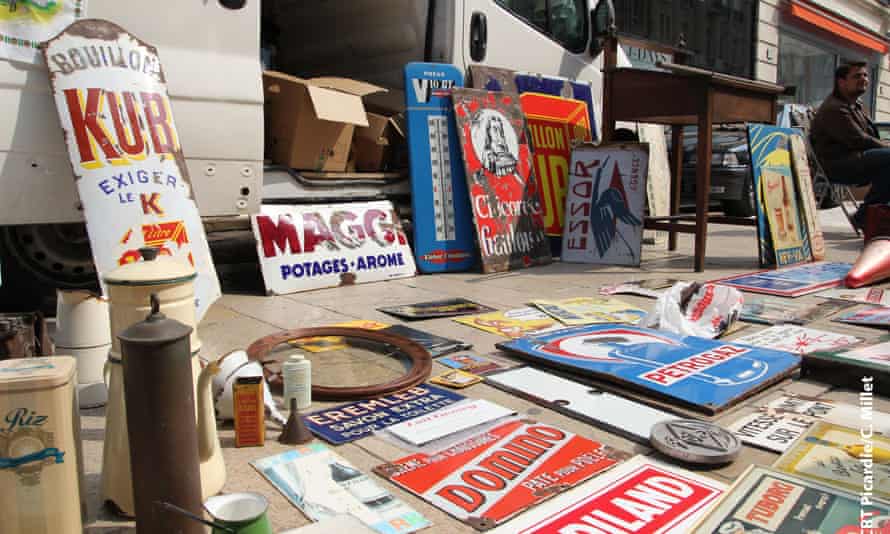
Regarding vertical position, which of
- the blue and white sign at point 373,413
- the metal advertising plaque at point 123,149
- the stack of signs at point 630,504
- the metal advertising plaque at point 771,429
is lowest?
the stack of signs at point 630,504

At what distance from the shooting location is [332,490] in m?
1.47

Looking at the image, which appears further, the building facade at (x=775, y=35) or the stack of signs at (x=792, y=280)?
the building facade at (x=775, y=35)

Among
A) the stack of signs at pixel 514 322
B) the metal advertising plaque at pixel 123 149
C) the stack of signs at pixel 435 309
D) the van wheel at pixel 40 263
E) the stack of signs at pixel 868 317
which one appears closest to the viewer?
the metal advertising plaque at pixel 123 149

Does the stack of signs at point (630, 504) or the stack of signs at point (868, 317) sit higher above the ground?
the stack of signs at point (868, 317)

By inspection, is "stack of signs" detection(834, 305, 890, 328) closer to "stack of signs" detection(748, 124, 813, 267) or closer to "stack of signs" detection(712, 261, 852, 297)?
A: "stack of signs" detection(712, 261, 852, 297)

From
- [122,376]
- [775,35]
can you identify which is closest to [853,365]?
[122,376]

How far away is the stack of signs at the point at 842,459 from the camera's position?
1485mm

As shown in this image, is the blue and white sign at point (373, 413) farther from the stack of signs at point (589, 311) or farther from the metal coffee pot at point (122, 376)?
the stack of signs at point (589, 311)

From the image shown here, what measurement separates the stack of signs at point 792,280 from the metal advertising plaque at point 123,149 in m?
2.80

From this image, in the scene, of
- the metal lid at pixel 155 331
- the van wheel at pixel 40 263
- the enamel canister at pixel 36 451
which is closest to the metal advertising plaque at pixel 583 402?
the metal lid at pixel 155 331

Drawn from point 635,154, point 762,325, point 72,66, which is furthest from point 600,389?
point 635,154

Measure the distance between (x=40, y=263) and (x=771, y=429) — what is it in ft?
10.4

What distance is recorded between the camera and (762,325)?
2.97 metres

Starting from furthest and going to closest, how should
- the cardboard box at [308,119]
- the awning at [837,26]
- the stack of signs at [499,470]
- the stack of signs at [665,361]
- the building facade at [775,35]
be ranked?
the awning at [837,26], the building facade at [775,35], the cardboard box at [308,119], the stack of signs at [665,361], the stack of signs at [499,470]
